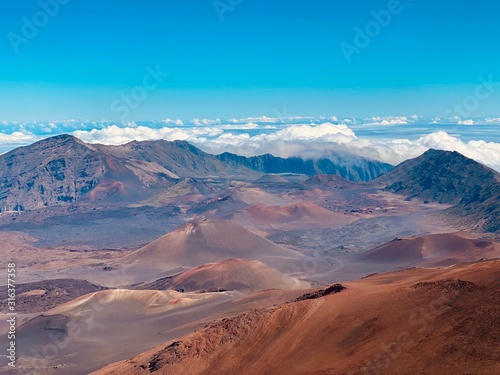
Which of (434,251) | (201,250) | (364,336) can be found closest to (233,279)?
(201,250)

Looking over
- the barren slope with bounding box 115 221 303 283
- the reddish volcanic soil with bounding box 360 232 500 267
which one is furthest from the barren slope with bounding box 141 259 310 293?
the reddish volcanic soil with bounding box 360 232 500 267

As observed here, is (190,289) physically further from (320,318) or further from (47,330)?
(320,318)

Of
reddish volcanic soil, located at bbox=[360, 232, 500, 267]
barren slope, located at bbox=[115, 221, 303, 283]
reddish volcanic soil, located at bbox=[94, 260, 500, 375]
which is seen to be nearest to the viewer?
reddish volcanic soil, located at bbox=[94, 260, 500, 375]

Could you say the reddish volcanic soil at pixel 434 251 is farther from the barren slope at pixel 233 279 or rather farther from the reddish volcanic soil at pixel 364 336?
the reddish volcanic soil at pixel 364 336

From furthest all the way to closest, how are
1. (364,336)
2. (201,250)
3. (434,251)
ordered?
(201,250)
(434,251)
(364,336)

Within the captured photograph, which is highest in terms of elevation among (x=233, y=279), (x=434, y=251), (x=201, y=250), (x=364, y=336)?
(x=364, y=336)

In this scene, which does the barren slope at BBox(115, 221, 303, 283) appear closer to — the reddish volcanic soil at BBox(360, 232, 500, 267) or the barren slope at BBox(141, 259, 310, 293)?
the barren slope at BBox(141, 259, 310, 293)

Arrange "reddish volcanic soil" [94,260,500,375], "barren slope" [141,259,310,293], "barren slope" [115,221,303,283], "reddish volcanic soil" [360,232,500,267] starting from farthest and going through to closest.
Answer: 1. "barren slope" [115,221,303,283]
2. "reddish volcanic soil" [360,232,500,267]
3. "barren slope" [141,259,310,293]
4. "reddish volcanic soil" [94,260,500,375]

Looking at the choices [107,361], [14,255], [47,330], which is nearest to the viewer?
[107,361]

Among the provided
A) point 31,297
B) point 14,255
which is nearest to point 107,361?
point 31,297

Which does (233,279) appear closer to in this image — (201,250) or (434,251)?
(201,250)

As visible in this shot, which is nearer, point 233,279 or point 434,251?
point 233,279
